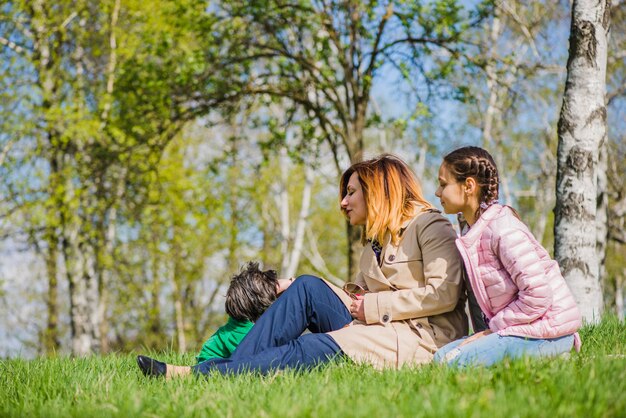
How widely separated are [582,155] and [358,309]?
297 centimetres

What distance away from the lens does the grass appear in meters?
2.49

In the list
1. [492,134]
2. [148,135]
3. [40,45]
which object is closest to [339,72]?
[148,135]

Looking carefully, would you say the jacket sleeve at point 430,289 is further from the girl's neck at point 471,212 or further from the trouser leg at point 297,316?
the trouser leg at point 297,316

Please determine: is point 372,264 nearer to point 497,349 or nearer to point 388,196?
point 388,196

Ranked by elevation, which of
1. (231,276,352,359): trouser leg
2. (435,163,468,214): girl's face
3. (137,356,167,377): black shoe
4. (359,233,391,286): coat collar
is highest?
(435,163,468,214): girl's face

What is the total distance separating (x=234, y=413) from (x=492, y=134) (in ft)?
70.3

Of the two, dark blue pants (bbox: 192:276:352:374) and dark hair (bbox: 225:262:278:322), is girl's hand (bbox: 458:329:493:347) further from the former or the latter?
dark hair (bbox: 225:262:278:322)

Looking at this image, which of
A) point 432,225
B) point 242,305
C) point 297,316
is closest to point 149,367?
point 242,305

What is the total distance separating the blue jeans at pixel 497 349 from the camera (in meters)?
3.40

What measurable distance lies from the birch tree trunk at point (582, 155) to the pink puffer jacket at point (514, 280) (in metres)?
2.39

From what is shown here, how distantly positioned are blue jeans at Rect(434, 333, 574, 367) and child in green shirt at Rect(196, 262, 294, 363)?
4.25ft

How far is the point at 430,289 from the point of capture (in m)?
3.65

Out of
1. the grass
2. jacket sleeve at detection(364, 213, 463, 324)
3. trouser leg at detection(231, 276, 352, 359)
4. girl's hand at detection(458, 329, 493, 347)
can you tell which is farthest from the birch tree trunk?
trouser leg at detection(231, 276, 352, 359)

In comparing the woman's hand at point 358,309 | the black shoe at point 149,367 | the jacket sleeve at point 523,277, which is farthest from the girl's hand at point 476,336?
the black shoe at point 149,367
